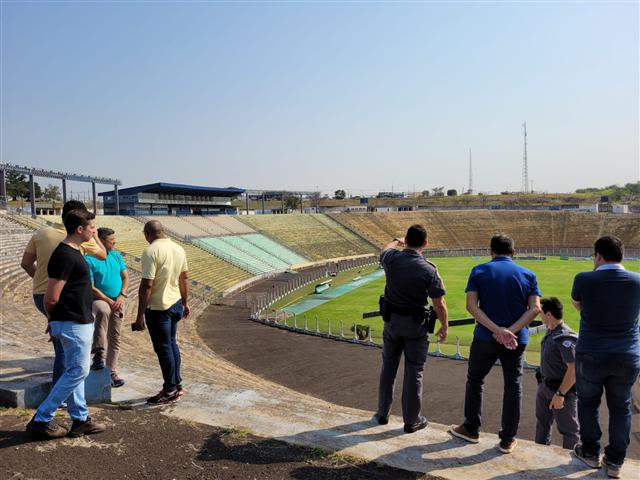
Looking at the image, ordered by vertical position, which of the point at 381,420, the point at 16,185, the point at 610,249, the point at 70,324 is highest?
the point at 16,185

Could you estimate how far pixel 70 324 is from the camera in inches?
171

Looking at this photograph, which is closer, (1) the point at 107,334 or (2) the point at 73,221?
(2) the point at 73,221

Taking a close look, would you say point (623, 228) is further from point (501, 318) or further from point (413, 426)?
point (413, 426)

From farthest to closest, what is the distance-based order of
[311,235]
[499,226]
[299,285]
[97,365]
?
[499,226] → [311,235] → [299,285] → [97,365]

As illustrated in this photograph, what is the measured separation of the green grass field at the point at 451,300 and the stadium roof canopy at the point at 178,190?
25749 mm

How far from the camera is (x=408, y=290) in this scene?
4.72m

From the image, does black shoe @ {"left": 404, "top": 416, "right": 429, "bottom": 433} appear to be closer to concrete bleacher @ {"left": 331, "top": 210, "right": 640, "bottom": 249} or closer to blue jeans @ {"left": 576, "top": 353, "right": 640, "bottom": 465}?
blue jeans @ {"left": 576, "top": 353, "right": 640, "bottom": 465}

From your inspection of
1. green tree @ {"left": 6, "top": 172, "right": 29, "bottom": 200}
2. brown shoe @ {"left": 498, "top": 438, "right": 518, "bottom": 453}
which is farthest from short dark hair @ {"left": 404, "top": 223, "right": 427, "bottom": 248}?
green tree @ {"left": 6, "top": 172, "right": 29, "bottom": 200}

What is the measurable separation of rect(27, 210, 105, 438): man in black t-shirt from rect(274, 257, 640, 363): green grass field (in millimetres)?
15347

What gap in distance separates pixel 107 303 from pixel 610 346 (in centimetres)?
593

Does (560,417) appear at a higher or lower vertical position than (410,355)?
lower

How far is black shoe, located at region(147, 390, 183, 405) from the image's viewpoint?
5332mm

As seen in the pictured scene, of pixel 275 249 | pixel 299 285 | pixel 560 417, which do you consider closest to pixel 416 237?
pixel 560 417

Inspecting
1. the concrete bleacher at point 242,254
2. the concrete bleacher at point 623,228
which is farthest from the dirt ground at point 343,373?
the concrete bleacher at point 623,228
